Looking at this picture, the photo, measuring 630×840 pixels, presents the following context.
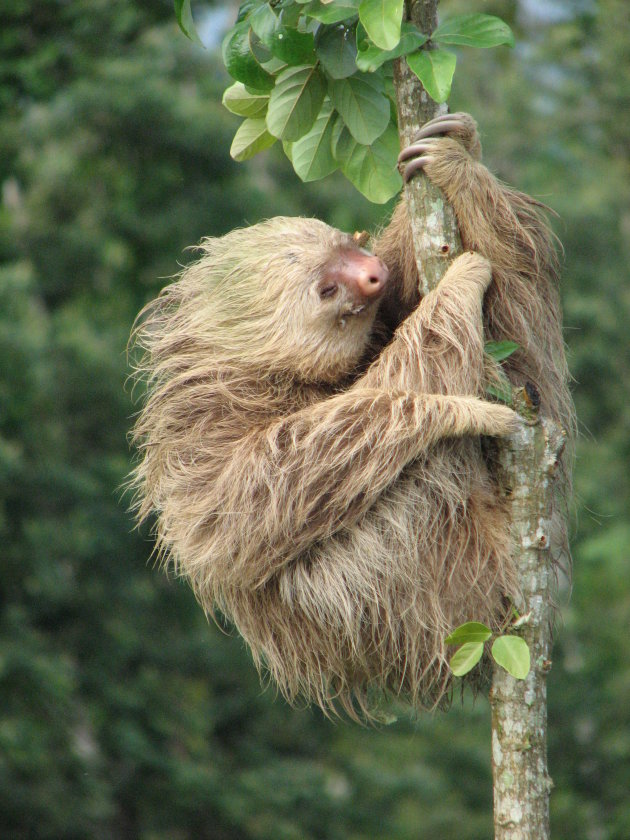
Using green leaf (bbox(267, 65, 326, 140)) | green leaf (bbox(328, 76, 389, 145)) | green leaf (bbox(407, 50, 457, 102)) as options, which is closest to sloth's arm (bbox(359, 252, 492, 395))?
green leaf (bbox(328, 76, 389, 145))

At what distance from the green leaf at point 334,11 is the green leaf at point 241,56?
0.29 metres

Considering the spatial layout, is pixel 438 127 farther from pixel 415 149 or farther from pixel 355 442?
pixel 355 442

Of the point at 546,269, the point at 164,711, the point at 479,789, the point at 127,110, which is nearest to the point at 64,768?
the point at 164,711

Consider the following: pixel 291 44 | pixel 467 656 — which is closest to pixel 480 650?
pixel 467 656

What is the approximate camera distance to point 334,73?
396cm

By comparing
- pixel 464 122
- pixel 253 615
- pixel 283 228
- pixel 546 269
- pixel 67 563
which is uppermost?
pixel 464 122

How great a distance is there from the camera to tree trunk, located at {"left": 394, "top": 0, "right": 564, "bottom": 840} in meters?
3.57

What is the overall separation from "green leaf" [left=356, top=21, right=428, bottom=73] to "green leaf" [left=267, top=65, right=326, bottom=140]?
47 centimetres

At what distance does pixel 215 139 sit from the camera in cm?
1617

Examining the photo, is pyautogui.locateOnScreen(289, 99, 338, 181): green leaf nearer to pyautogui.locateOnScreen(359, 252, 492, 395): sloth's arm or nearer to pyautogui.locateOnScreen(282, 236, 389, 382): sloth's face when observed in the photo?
pyautogui.locateOnScreen(282, 236, 389, 382): sloth's face

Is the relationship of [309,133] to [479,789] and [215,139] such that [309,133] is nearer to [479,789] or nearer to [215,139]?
[215,139]

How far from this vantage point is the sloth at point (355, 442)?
412cm

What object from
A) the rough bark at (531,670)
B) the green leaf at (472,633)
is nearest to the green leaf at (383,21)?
the rough bark at (531,670)

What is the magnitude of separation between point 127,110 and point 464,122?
481 inches
